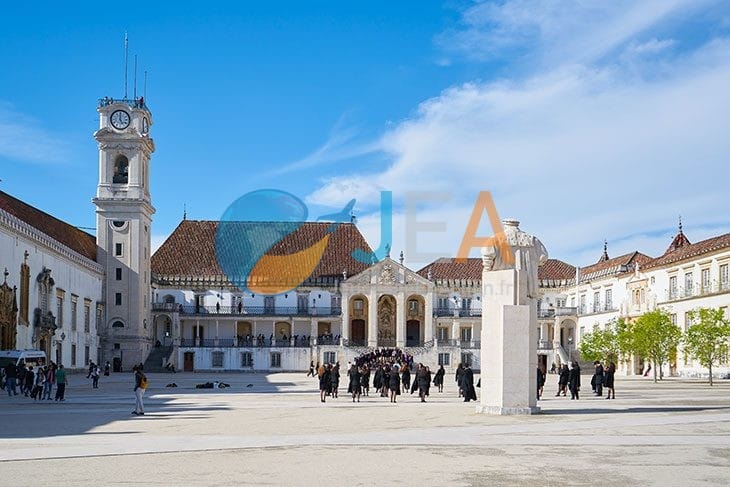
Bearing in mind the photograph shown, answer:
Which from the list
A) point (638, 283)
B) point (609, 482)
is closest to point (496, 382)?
point (609, 482)

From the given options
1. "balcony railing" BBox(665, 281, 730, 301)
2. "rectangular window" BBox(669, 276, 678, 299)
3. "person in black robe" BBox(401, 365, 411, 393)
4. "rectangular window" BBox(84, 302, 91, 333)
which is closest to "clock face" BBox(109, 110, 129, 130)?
"rectangular window" BBox(84, 302, 91, 333)

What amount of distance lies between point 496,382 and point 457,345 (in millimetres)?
52241

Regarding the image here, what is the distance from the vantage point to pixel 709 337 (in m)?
49.8

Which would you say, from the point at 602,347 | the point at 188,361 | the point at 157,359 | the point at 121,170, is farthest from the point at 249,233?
the point at 602,347

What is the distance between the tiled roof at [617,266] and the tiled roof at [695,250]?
10.6 feet

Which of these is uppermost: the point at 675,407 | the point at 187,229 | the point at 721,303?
the point at 187,229

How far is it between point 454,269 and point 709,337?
121 feet

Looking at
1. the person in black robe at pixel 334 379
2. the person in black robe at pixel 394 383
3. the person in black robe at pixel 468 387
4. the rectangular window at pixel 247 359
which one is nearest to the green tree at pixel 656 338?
the person in black robe at pixel 334 379

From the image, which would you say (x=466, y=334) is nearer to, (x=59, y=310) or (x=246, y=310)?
(x=246, y=310)

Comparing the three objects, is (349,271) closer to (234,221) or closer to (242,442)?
(234,221)

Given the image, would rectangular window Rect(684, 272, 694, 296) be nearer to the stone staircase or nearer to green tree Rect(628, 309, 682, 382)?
green tree Rect(628, 309, 682, 382)

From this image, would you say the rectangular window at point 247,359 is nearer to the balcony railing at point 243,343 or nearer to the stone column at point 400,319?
the balcony railing at point 243,343

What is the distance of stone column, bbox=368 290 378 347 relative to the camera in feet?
259

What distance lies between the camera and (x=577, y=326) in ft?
262
